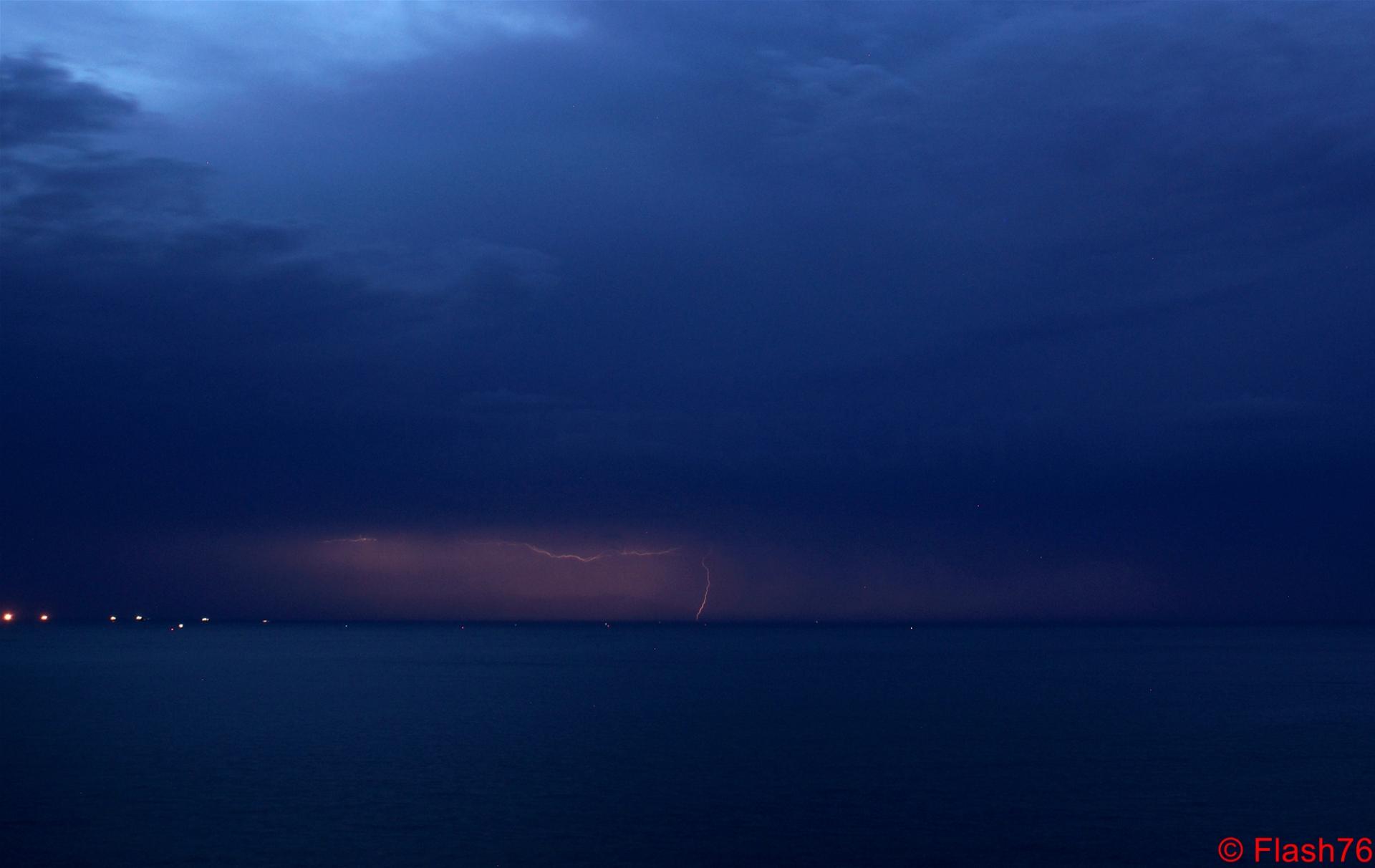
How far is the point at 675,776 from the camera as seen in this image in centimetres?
5903

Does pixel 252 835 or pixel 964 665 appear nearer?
pixel 252 835

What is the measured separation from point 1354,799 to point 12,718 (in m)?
84.1

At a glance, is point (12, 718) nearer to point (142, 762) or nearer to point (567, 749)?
point (142, 762)

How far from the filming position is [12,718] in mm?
87312

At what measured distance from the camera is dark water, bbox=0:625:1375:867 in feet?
143

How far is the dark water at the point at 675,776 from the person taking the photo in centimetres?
4366

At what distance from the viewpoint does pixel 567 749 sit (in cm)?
6969

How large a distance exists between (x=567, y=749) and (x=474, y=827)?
23316 millimetres

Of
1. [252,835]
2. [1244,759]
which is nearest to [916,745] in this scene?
[1244,759]

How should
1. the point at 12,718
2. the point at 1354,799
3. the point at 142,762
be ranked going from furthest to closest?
1. the point at 12,718
2. the point at 142,762
3. the point at 1354,799

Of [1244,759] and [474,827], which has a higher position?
[1244,759]

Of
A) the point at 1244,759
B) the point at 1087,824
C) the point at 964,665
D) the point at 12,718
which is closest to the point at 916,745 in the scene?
the point at 1244,759

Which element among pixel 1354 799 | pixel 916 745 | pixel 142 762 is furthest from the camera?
pixel 916 745

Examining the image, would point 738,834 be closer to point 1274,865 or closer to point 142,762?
point 1274,865
